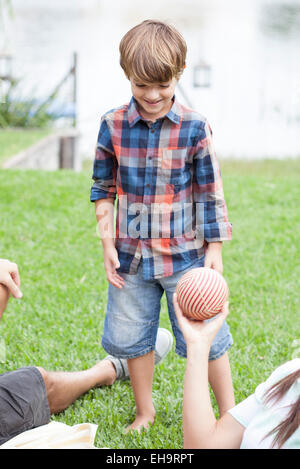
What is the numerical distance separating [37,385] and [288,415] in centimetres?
120

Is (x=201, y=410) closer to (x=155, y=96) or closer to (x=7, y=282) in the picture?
(x=7, y=282)

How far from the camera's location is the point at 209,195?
2240mm

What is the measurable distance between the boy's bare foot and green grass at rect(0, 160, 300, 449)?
0.11 feet

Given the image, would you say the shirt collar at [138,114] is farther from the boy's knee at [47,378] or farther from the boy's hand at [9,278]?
the boy's knee at [47,378]

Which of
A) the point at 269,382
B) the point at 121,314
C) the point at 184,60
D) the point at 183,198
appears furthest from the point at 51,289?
the point at 269,382

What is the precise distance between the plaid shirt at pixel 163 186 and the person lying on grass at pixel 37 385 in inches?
21.3

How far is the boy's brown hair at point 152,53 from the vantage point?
1.99m

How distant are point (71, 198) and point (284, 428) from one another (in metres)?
4.13

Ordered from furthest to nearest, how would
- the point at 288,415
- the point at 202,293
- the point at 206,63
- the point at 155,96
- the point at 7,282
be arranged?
the point at 206,63
the point at 155,96
the point at 202,293
the point at 7,282
the point at 288,415

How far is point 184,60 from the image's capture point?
208 centimetres

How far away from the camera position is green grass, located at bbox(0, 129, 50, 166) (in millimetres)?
6805

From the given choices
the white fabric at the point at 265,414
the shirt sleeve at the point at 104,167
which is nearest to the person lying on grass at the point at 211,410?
the white fabric at the point at 265,414

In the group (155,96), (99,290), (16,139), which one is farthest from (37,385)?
(16,139)

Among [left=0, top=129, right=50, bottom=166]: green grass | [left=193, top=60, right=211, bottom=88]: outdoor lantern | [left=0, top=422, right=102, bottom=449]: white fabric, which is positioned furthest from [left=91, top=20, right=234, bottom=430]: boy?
[left=193, top=60, right=211, bottom=88]: outdoor lantern
